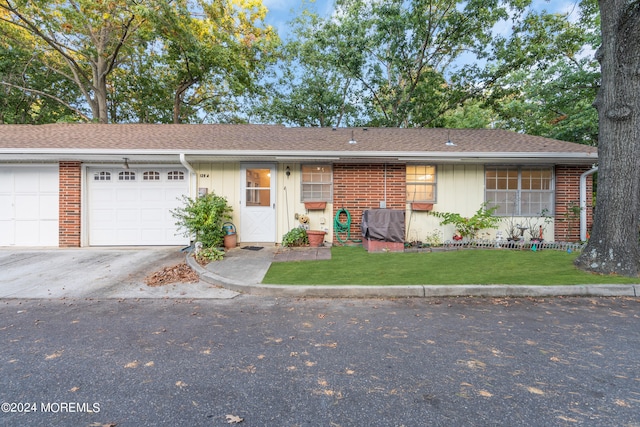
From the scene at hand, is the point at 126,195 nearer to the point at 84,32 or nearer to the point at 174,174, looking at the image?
the point at 174,174

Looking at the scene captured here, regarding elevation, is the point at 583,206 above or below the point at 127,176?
below

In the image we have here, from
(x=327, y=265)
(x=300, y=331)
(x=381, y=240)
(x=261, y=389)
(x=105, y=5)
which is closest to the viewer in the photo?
(x=261, y=389)

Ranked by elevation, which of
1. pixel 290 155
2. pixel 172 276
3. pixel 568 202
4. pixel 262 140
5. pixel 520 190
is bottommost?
pixel 172 276

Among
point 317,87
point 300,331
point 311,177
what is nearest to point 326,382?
point 300,331

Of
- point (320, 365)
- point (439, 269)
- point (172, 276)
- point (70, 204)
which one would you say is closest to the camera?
point (320, 365)

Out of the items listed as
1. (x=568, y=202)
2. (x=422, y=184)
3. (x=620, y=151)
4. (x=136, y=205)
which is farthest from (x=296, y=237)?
(x=568, y=202)

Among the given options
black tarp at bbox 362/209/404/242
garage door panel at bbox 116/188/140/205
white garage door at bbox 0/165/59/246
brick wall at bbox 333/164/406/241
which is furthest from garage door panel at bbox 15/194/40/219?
black tarp at bbox 362/209/404/242

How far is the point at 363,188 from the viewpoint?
26.1 ft

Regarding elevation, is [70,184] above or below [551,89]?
below

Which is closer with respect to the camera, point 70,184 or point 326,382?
point 326,382

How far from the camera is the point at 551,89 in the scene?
1223 centimetres

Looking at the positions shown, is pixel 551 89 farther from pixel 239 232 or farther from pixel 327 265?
pixel 239 232

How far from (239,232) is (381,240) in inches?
151

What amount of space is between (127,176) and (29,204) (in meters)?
2.70
